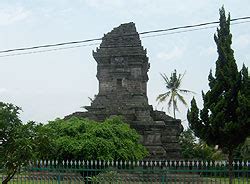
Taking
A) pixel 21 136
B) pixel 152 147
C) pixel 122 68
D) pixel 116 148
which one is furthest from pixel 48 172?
pixel 122 68

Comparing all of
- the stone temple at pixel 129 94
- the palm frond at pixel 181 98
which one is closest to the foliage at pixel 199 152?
the stone temple at pixel 129 94

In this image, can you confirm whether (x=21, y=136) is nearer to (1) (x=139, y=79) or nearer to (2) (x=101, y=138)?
(2) (x=101, y=138)

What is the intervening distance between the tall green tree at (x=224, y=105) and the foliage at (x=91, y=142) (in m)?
5.06

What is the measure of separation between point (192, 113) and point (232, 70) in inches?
79.3

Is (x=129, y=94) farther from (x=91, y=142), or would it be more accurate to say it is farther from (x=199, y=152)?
(x=91, y=142)

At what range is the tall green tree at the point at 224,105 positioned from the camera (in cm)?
1409

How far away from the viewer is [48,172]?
14453 mm

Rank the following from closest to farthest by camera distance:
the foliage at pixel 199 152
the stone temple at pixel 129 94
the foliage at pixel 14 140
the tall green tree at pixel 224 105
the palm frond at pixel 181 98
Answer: the foliage at pixel 14 140 → the tall green tree at pixel 224 105 → the stone temple at pixel 129 94 → the foliage at pixel 199 152 → the palm frond at pixel 181 98

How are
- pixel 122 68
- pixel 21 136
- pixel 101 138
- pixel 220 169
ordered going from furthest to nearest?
pixel 122 68, pixel 101 138, pixel 220 169, pixel 21 136

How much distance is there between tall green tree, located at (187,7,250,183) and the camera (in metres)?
14.1

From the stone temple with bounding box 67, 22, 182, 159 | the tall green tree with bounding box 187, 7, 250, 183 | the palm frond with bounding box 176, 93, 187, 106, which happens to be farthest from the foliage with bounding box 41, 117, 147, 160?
the palm frond with bounding box 176, 93, 187, 106

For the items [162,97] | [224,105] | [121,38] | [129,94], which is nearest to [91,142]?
[224,105]

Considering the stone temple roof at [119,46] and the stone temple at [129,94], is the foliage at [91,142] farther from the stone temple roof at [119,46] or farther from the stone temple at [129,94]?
the stone temple roof at [119,46]

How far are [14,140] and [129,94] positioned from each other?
19588mm
